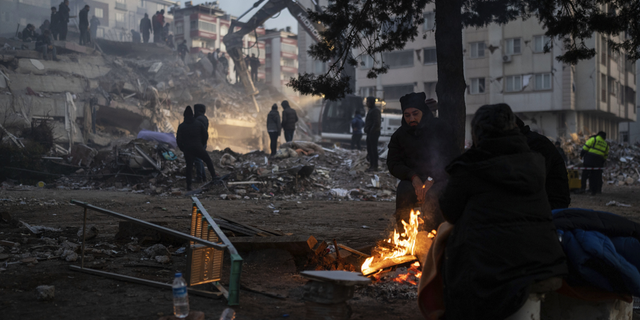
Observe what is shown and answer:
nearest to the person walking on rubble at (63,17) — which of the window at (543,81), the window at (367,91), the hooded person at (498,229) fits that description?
the window at (367,91)

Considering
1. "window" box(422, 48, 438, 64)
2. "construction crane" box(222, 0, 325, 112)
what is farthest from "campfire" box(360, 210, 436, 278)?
"window" box(422, 48, 438, 64)

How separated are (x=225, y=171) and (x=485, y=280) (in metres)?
13.4

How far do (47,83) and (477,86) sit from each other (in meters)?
28.0

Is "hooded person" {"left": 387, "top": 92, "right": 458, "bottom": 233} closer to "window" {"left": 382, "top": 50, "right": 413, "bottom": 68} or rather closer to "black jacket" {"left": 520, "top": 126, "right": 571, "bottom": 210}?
"black jacket" {"left": 520, "top": 126, "right": 571, "bottom": 210}

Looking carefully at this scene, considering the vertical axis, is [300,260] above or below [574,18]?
below

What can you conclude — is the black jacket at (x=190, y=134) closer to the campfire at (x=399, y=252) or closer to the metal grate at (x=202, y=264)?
the campfire at (x=399, y=252)

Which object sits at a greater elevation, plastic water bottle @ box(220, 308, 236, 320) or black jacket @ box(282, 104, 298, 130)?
black jacket @ box(282, 104, 298, 130)

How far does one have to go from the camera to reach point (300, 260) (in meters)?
5.02

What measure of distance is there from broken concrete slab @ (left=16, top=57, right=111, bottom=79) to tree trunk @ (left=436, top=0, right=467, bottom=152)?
24.3 m

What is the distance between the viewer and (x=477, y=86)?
3559cm

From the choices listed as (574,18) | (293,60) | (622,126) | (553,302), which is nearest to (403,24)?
(574,18)

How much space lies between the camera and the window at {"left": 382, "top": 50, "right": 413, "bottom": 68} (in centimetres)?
3888

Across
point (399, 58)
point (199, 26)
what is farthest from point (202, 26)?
point (399, 58)

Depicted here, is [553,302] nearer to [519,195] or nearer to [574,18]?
[519,195]
